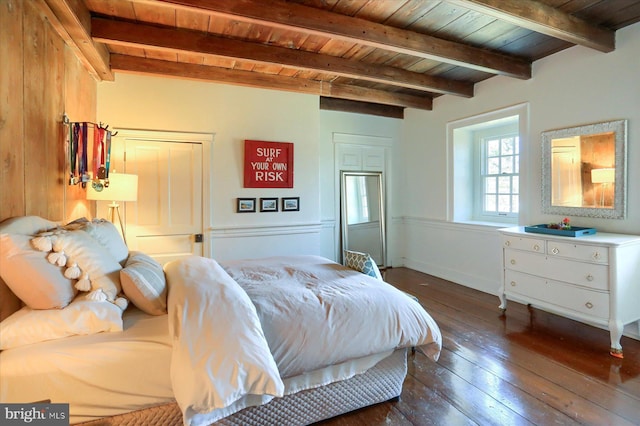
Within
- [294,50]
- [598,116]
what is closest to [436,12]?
[294,50]

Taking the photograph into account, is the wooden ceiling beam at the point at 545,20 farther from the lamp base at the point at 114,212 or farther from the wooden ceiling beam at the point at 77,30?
the lamp base at the point at 114,212

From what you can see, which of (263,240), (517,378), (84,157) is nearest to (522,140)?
(517,378)

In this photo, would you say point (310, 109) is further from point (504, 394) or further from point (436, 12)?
point (504, 394)

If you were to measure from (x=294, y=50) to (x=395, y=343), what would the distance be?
111 inches

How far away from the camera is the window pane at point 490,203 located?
14.9 ft

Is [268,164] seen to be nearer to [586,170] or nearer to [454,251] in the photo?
[454,251]

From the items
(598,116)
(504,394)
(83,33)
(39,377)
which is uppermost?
(83,33)

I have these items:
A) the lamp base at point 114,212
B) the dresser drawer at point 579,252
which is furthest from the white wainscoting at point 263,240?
the dresser drawer at point 579,252

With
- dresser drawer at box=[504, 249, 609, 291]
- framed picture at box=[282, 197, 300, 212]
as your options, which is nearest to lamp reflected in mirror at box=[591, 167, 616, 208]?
dresser drawer at box=[504, 249, 609, 291]

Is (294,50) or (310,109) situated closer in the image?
(294,50)

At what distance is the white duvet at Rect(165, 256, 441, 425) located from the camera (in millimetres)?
1314

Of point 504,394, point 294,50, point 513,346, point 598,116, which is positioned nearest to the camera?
point 504,394

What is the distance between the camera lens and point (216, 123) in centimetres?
394

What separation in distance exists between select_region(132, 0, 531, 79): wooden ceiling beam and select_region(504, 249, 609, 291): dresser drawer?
6.22 feet
